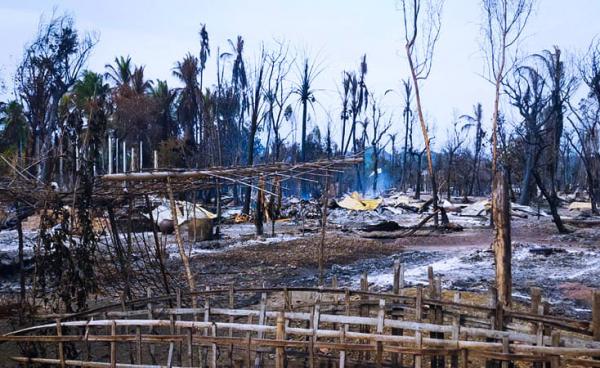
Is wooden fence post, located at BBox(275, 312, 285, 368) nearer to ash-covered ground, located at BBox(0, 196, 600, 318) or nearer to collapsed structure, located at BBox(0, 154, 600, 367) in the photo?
collapsed structure, located at BBox(0, 154, 600, 367)

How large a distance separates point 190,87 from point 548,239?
77.1ft

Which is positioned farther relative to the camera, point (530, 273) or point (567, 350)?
point (530, 273)

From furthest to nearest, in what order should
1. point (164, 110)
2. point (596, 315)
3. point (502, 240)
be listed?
point (164, 110) < point (502, 240) < point (596, 315)

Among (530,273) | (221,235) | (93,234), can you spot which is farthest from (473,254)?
(93,234)

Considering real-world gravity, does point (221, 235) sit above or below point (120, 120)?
below

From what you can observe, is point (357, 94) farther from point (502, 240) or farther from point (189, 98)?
point (502, 240)

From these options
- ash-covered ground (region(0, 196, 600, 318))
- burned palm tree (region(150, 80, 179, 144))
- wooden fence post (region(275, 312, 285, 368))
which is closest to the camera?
wooden fence post (region(275, 312, 285, 368))

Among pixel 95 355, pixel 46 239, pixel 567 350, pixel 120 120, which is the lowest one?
pixel 95 355

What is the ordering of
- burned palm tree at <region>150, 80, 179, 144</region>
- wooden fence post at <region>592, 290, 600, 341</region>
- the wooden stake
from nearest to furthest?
wooden fence post at <region>592, 290, 600, 341</region> → the wooden stake → burned palm tree at <region>150, 80, 179, 144</region>

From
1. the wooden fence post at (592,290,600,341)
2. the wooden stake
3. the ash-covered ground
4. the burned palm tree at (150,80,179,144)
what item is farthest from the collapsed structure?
the burned palm tree at (150,80,179,144)

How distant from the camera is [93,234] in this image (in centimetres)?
663

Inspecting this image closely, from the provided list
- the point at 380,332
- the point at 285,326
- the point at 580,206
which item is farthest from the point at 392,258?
the point at 580,206

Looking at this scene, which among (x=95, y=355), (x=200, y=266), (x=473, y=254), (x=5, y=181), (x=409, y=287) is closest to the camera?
(x=95, y=355)

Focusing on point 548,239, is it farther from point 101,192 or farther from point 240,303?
point 101,192
